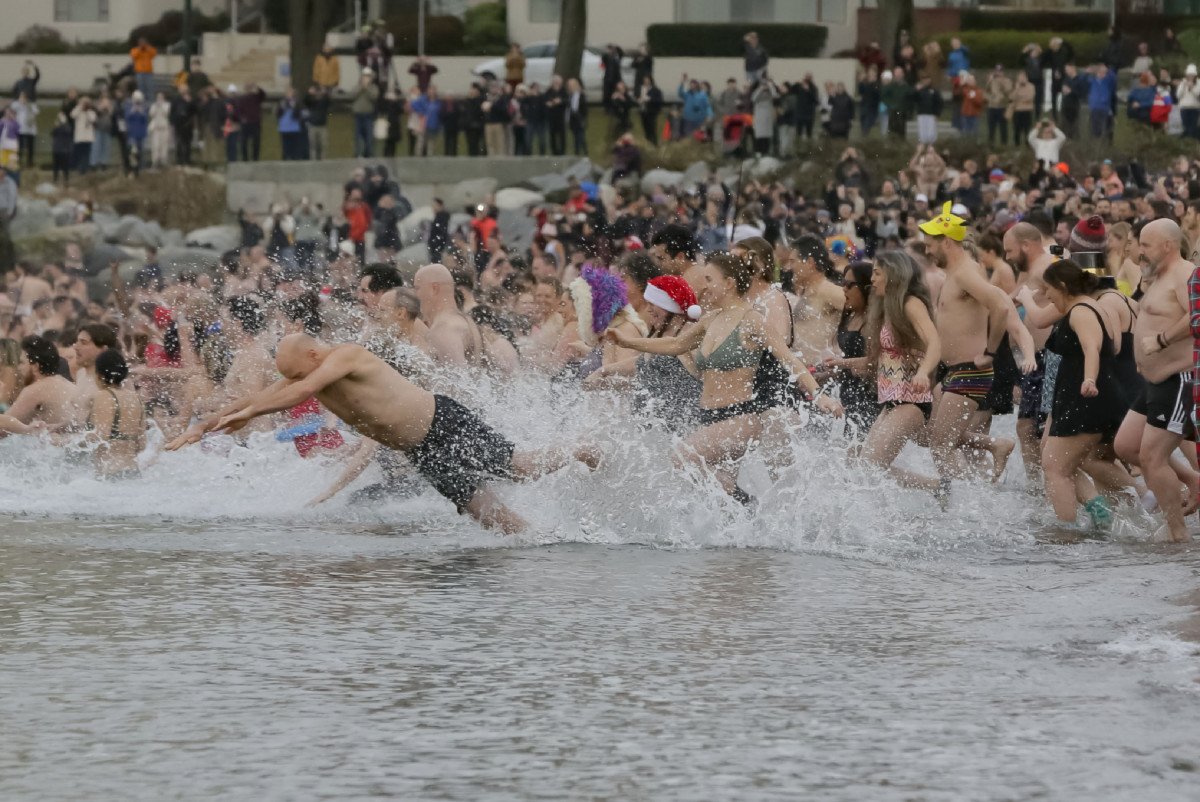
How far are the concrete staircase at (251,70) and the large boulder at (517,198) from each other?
16184 millimetres

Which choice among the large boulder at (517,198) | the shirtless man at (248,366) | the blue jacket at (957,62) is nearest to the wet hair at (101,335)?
the shirtless man at (248,366)

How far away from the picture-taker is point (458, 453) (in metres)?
9.75

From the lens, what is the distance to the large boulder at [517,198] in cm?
3122

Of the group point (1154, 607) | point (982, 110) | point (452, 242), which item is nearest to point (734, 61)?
point (982, 110)

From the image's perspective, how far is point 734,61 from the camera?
44156 mm

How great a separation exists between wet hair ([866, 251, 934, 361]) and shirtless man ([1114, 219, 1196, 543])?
4.02 ft

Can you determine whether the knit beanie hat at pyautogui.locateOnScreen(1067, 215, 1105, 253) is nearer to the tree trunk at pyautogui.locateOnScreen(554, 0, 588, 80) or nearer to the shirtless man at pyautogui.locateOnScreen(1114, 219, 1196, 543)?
the shirtless man at pyautogui.locateOnScreen(1114, 219, 1196, 543)

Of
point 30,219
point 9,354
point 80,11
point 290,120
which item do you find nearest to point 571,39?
point 290,120

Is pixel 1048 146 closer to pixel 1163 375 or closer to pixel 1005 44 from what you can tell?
pixel 1163 375

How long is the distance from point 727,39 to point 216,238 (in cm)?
1745

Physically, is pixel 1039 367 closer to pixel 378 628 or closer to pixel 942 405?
pixel 942 405

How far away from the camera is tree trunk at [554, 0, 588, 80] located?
38656 mm

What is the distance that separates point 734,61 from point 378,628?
123ft

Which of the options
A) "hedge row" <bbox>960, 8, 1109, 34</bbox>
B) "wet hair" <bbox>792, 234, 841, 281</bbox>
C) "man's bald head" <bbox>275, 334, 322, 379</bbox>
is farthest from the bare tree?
"man's bald head" <bbox>275, 334, 322, 379</bbox>
